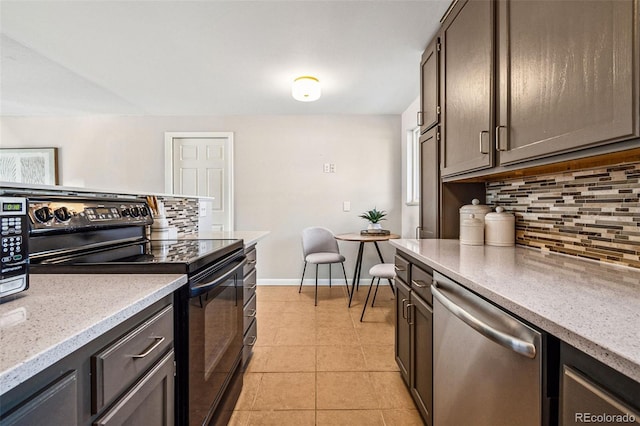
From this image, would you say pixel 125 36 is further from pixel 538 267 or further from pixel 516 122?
pixel 538 267

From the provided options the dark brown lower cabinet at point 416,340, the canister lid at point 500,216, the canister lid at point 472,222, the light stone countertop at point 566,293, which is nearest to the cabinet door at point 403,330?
the dark brown lower cabinet at point 416,340

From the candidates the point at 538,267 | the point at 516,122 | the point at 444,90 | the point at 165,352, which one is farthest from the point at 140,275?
the point at 444,90

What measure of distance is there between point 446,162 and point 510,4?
812mm

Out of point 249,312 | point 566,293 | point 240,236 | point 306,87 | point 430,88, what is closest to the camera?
point 566,293

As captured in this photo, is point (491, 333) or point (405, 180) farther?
point (405, 180)

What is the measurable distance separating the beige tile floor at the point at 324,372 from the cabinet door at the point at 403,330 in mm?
156

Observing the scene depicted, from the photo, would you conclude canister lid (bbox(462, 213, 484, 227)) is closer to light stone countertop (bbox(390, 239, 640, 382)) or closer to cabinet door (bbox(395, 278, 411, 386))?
light stone countertop (bbox(390, 239, 640, 382))

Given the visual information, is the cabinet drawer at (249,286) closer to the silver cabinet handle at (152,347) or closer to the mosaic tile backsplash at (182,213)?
the mosaic tile backsplash at (182,213)

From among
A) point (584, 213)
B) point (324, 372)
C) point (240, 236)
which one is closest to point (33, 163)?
point (240, 236)

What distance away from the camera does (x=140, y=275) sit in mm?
943

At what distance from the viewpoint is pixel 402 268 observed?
1.70 meters

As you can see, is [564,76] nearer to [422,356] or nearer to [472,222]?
[472,222]

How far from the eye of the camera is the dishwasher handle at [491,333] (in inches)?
26.5

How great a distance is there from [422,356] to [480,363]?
565mm
